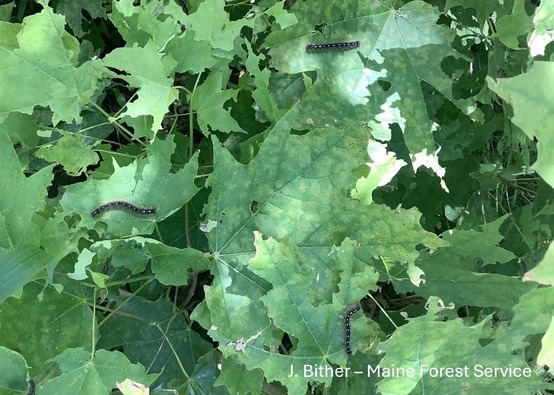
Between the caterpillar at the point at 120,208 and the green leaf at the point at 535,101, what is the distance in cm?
73

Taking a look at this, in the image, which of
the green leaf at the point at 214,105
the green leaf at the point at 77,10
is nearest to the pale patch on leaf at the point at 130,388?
the green leaf at the point at 214,105

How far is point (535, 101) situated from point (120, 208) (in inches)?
31.7

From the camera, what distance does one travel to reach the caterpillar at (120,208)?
1.15m

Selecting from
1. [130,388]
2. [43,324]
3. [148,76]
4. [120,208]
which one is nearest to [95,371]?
[130,388]

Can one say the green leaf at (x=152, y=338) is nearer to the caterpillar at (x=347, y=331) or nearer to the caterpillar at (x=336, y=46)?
the caterpillar at (x=347, y=331)

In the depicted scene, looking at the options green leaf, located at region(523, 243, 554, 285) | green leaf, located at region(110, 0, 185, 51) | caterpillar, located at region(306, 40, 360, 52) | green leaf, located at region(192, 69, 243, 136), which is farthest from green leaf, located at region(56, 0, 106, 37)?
green leaf, located at region(523, 243, 554, 285)

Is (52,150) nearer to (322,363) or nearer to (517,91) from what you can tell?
(322,363)

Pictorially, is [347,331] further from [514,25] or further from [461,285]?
[514,25]

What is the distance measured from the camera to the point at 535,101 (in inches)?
29.5

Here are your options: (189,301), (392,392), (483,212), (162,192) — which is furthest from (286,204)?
(483,212)

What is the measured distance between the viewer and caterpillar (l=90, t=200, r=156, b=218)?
115 cm

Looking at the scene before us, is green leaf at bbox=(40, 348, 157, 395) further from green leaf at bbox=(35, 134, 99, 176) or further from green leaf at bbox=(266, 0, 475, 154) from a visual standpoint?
green leaf at bbox=(266, 0, 475, 154)

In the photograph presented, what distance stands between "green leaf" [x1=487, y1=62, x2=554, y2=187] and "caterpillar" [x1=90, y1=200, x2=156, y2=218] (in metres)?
0.73

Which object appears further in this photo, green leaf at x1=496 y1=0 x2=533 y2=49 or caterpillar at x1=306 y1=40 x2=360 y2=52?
caterpillar at x1=306 y1=40 x2=360 y2=52
